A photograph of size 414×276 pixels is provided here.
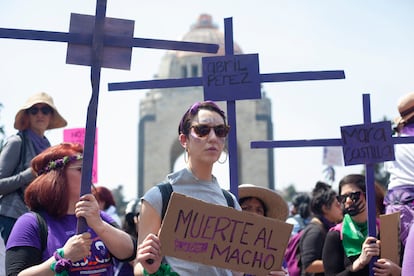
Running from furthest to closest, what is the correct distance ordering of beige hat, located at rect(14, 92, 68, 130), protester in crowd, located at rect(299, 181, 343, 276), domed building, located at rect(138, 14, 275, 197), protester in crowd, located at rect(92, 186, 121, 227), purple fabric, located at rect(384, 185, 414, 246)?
1. domed building, located at rect(138, 14, 275, 197)
2. protester in crowd, located at rect(92, 186, 121, 227)
3. protester in crowd, located at rect(299, 181, 343, 276)
4. beige hat, located at rect(14, 92, 68, 130)
5. purple fabric, located at rect(384, 185, 414, 246)

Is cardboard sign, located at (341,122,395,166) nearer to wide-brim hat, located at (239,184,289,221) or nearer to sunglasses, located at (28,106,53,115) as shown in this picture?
wide-brim hat, located at (239,184,289,221)

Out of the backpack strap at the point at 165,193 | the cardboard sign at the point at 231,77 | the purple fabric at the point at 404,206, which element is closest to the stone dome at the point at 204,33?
the purple fabric at the point at 404,206

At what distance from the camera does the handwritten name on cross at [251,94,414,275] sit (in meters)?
4.04

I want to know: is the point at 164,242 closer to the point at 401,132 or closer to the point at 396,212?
the point at 396,212

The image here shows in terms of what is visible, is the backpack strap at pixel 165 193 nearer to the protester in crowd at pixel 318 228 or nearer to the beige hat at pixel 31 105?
the beige hat at pixel 31 105

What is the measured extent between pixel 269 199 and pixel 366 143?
2.25ft

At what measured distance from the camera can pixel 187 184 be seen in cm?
303

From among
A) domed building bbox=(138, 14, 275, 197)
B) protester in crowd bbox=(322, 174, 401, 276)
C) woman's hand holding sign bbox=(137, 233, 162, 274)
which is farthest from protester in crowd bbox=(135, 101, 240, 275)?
domed building bbox=(138, 14, 275, 197)

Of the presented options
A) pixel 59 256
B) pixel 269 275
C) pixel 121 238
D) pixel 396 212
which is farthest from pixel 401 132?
pixel 59 256

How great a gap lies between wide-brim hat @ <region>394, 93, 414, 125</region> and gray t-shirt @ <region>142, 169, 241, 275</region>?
175cm

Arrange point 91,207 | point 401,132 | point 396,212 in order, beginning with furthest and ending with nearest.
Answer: point 401,132
point 396,212
point 91,207

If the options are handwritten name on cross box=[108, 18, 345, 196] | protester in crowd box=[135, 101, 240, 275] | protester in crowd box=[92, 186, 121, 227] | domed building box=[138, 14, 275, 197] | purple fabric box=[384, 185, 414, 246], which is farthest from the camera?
domed building box=[138, 14, 275, 197]

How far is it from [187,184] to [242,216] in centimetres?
36

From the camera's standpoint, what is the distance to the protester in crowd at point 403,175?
4203 millimetres
